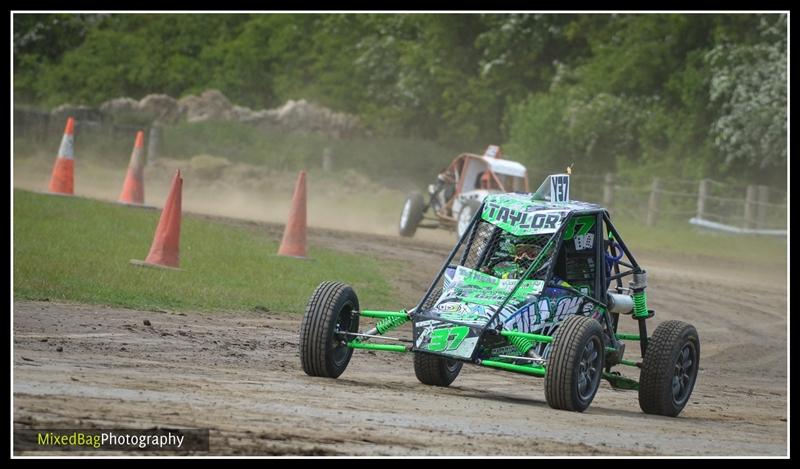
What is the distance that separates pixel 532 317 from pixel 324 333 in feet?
4.91

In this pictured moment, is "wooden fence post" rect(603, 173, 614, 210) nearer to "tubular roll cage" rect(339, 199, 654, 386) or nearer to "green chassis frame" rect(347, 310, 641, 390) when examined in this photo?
"tubular roll cage" rect(339, 199, 654, 386)

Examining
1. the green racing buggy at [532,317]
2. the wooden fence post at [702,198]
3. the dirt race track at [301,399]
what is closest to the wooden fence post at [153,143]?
the wooden fence post at [702,198]

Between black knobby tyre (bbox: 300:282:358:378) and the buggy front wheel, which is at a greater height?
black knobby tyre (bbox: 300:282:358:378)

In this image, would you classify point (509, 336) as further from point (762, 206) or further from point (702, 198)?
point (762, 206)

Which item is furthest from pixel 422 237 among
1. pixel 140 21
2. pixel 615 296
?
pixel 140 21

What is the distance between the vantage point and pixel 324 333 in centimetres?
950

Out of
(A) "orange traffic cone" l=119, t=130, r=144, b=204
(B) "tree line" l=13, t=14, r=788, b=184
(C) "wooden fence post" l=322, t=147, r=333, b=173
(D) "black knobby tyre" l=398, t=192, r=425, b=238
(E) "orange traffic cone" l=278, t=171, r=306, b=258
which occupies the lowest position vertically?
(E) "orange traffic cone" l=278, t=171, r=306, b=258

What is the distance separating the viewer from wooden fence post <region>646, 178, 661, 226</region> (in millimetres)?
35291

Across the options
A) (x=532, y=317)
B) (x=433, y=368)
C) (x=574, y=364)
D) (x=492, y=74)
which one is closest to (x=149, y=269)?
(x=433, y=368)

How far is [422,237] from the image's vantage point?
93.0 feet

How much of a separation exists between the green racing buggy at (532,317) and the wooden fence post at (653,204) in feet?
81.1

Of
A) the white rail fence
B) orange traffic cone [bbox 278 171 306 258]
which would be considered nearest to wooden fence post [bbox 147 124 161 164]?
the white rail fence

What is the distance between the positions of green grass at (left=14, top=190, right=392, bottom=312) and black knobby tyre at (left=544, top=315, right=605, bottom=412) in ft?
17.0

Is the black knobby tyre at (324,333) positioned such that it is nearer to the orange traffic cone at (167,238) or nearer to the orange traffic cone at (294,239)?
the orange traffic cone at (167,238)
